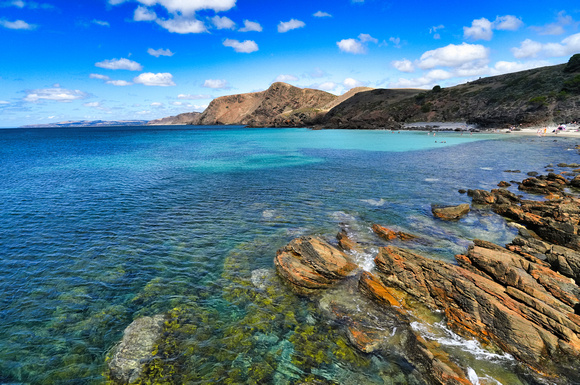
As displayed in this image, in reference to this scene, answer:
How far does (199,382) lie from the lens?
9.12 metres

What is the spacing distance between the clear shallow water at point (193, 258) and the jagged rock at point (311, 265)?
0.94 metres

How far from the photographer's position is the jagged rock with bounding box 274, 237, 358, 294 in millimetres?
14562

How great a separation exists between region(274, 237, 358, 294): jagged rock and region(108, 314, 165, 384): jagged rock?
6704 millimetres

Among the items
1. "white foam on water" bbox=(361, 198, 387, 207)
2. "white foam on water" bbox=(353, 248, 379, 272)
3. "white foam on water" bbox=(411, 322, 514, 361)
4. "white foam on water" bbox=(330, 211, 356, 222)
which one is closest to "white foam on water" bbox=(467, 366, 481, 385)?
"white foam on water" bbox=(411, 322, 514, 361)

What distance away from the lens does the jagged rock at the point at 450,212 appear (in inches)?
920

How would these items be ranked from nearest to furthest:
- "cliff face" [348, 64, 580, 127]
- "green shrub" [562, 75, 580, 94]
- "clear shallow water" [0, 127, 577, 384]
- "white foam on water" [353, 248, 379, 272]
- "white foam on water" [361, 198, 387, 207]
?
1. "clear shallow water" [0, 127, 577, 384]
2. "white foam on water" [353, 248, 379, 272]
3. "white foam on water" [361, 198, 387, 207]
4. "green shrub" [562, 75, 580, 94]
5. "cliff face" [348, 64, 580, 127]

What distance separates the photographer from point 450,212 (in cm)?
2358

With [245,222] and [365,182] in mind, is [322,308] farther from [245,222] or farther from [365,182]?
[365,182]

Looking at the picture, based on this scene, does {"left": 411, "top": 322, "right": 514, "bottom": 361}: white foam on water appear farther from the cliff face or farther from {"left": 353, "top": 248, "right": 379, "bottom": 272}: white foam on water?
the cliff face

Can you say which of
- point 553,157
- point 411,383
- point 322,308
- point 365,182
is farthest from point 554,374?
point 553,157

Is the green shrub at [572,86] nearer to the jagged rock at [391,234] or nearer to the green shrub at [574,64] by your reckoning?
the green shrub at [574,64]

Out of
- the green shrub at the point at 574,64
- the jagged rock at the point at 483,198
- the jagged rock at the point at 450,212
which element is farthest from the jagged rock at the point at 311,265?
the green shrub at the point at 574,64

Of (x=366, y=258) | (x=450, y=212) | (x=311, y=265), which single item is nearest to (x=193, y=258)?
(x=311, y=265)

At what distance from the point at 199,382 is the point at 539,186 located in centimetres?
3912
